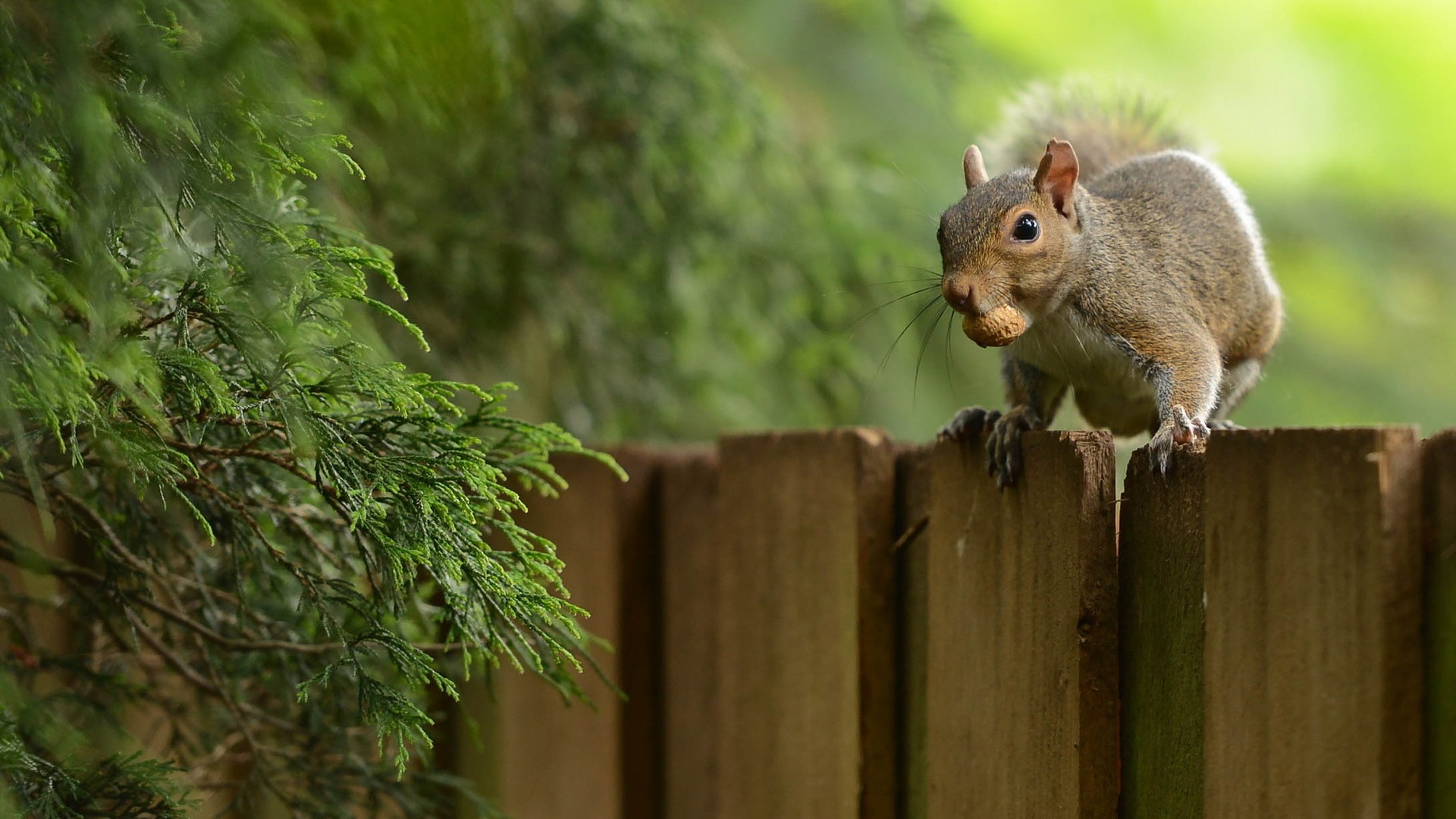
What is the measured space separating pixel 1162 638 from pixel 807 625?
0.53 metres

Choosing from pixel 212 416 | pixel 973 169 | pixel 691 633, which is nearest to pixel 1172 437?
pixel 973 169

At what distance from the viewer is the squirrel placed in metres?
1.11

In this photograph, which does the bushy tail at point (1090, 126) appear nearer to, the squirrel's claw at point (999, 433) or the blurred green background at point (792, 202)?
the blurred green background at point (792, 202)

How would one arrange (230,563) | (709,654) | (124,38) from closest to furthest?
1. (124,38)
2. (230,563)
3. (709,654)

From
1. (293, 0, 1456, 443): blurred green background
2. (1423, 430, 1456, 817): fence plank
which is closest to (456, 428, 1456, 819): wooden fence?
(1423, 430, 1456, 817): fence plank

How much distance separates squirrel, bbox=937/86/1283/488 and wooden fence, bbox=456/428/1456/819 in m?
0.09

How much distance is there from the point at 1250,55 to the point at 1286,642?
2.50 metres

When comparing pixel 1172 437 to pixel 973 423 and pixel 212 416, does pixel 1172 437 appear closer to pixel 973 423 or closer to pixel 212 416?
pixel 973 423

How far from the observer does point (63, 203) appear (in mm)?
849

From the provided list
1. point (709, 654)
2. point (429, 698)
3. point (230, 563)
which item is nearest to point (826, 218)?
point (709, 654)

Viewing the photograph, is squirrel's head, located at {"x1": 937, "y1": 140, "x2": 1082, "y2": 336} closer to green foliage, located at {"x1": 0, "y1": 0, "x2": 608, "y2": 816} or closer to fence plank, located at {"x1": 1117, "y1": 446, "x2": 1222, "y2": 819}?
fence plank, located at {"x1": 1117, "y1": 446, "x2": 1222, "y2": 819}

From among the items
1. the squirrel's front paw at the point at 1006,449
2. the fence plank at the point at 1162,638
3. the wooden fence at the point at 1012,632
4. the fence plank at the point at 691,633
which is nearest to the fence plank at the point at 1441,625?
the wooden fence at the point at 1012,632

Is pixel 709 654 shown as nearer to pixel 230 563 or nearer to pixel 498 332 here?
pixel 230 563

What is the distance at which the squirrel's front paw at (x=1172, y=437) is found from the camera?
97cm
